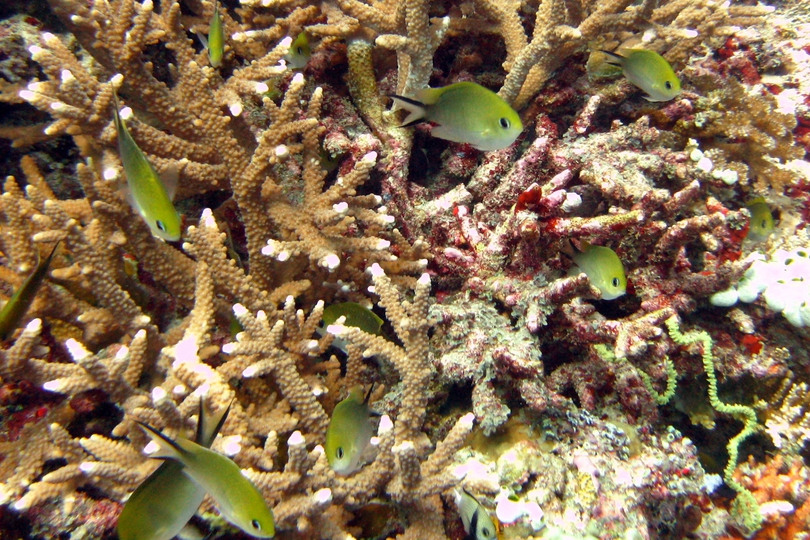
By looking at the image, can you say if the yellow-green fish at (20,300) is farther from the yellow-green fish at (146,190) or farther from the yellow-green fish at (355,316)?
the yellow-green fish at (355,316)

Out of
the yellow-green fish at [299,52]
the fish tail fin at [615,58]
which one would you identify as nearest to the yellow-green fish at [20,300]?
the yellow-green fish at [299,52]

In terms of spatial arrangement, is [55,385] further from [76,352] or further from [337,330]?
[337,330]

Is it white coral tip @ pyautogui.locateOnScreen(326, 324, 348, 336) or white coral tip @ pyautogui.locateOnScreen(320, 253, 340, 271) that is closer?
white coral tip @ pyautogui.locateOnScreen(326, 324, 348, 336)

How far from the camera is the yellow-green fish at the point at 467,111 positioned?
2049 mm

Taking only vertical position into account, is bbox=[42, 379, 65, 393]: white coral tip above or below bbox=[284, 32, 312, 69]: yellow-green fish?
below

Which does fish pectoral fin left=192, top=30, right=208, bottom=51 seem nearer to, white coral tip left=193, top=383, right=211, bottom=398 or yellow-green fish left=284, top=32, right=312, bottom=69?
yellow-green fish left=284, top=32, right=312, bottom=69

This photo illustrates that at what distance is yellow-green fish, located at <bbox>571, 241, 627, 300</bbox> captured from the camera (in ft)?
7.63

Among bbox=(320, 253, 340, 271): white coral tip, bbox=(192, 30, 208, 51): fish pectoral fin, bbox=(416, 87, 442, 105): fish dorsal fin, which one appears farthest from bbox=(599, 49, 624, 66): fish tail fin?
bbox=(192, 30, 208, 51): fish pectoral fin

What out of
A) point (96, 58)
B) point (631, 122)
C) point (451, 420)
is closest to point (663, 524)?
point (451, 420)

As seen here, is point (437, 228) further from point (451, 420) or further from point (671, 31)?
point (671, 31)

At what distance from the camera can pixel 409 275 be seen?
291cm

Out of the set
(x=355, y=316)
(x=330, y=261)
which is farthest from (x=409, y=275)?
(x=330, y=261)

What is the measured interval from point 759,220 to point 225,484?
3510 millimetres

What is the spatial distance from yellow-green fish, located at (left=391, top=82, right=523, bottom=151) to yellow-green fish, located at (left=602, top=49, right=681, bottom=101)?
1.20m
